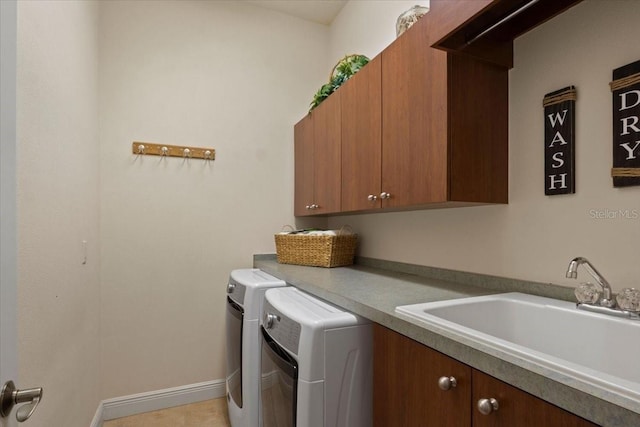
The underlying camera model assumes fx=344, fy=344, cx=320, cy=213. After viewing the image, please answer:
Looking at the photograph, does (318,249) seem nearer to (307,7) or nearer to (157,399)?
(157,399)

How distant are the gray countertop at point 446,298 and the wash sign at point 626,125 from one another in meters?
0.41

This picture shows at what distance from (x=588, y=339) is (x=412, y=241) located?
100 cm

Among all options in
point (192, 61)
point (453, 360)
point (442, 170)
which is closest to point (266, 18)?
point (192, 61)

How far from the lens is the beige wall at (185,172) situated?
2.28m

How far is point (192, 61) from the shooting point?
249cm

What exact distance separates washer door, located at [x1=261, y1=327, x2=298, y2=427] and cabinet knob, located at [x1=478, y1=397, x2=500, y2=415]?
1.98ft

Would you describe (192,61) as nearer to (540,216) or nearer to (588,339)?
(540,216)

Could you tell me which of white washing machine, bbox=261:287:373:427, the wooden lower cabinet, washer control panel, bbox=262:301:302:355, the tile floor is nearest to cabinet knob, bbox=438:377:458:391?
the wooden lower cabinet

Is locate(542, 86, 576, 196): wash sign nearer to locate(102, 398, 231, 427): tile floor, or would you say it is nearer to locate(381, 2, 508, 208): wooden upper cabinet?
locate(381, 2, 508, 208): wooden upper cabinet

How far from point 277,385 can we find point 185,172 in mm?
1680

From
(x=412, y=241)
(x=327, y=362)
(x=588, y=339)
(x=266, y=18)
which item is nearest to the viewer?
(x=588, y=339)

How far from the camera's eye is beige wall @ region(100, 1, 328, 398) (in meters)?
2.28

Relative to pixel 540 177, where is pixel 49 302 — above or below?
below

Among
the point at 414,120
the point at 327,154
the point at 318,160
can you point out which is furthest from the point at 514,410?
the point at 318,160
